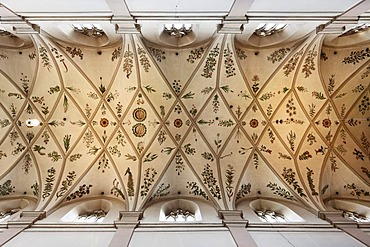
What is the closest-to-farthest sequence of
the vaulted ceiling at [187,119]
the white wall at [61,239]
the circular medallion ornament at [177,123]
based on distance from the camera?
the white wall at [61,239]
the vaulted ceiling at [187,119]
the circular medallion ornament at [177,123]

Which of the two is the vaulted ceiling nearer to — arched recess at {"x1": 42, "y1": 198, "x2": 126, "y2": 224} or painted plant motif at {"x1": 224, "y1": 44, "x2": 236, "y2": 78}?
painted plant motif at {"x1": 224, "y1": 44, "x2": 236, "y2": 78}

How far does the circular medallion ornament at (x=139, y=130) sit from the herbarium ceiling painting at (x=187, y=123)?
0.11 feet

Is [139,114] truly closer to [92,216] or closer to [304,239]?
[92,216]

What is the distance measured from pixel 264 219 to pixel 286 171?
221 centimetres

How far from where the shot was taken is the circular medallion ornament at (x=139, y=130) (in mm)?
10211

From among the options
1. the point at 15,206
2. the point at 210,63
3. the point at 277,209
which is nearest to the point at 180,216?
the point at 277,209

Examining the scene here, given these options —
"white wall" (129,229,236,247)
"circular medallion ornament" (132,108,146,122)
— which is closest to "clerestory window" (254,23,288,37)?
"circular medallion ornament" (132,108,146,122)

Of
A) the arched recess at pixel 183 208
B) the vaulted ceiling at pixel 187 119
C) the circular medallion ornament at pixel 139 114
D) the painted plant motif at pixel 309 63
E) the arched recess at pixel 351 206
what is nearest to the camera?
the arched recess at pixel 183 208

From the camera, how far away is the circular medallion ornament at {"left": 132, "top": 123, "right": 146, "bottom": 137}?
10.2 metres

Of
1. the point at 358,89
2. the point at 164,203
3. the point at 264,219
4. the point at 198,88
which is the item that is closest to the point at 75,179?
the point at 164,203

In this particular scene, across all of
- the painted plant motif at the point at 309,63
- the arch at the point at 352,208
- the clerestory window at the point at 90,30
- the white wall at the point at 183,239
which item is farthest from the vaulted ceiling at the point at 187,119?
the white wall at the point at 183,239

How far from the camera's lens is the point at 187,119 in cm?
1033

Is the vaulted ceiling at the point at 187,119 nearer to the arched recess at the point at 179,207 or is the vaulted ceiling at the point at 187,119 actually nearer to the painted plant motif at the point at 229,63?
the painted plant motif at the point at 229,63

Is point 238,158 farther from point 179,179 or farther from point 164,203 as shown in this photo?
point 164,203
